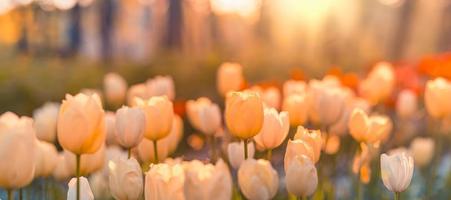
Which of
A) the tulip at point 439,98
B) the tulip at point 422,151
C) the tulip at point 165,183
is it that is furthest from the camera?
the tulip at point 422,151

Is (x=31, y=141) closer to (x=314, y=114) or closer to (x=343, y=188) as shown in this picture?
(x=314, y=114)

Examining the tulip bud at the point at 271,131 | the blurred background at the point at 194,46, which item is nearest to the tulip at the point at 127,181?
the tulip bud at the point at 271,131

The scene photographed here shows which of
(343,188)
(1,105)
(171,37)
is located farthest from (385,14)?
(343,188)

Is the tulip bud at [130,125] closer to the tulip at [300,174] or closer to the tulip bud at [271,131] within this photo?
the tulip bud at [271,131]

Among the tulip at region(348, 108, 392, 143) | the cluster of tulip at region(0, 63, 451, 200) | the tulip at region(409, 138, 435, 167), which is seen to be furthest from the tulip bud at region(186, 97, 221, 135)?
the tulip at region(409, 138, 435, 167)

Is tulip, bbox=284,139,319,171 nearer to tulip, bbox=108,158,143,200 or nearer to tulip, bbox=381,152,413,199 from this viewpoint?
tulip, bbox=381,152,413,199

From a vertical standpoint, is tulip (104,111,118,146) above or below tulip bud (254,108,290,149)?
below

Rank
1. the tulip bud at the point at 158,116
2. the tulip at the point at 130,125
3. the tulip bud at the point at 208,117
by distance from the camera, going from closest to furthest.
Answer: the tulip at the point at 130,125
the tulip bud at the point at 158,116
the tulip bud at the point at 208,117
